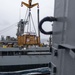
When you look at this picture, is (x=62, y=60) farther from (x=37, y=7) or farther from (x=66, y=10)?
(x=37, y=7)

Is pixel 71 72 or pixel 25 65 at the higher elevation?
pixel 71 72

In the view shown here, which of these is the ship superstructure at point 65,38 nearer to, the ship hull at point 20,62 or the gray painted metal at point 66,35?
the gray painted metal at point 66,35

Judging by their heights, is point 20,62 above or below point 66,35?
below

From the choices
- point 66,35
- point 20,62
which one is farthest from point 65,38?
point 20,62

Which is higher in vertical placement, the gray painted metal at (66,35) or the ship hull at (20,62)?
the gray painted metal at (66,35)

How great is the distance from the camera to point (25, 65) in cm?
1276

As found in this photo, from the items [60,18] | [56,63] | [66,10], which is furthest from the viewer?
[56,63]

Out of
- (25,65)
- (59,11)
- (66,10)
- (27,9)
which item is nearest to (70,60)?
(66,10)

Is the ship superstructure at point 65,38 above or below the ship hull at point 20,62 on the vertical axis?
above

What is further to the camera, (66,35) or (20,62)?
(20,62)

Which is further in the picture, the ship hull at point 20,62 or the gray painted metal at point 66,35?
the ship hull at point 20,62

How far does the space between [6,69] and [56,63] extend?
34.5 ft

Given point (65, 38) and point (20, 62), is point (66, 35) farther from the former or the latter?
point (20, 62)

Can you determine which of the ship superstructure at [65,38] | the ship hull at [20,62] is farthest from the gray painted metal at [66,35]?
the ship hull at [20,62]
